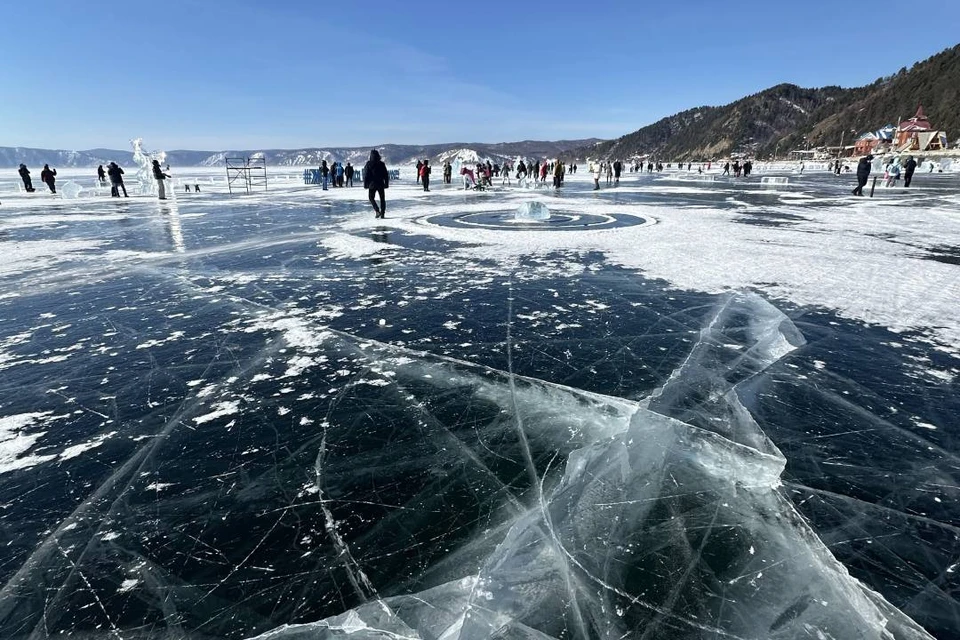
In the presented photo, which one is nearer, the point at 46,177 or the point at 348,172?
the point at 46,177

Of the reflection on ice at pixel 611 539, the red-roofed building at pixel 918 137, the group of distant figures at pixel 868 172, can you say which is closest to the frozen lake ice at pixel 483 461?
the reflection on ice at pixel 611 539

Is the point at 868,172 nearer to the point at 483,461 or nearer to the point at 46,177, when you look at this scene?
the point at 483,461

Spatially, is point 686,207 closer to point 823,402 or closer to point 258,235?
point 258,235

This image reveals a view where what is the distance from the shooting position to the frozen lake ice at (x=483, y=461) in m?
1.91

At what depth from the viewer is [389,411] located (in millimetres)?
3318

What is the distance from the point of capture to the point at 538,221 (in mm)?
13430

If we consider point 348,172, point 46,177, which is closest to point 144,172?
point 46,177

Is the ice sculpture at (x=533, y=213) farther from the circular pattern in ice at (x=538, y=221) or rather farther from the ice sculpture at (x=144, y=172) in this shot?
the ice sculpture at (x=144, y=172)

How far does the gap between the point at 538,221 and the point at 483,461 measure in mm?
11375

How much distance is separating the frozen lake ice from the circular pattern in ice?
615 cm

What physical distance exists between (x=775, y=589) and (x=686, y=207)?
16976 mm

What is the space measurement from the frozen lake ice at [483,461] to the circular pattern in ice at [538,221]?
6154mm

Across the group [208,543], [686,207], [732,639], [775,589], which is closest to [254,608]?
[208,543]

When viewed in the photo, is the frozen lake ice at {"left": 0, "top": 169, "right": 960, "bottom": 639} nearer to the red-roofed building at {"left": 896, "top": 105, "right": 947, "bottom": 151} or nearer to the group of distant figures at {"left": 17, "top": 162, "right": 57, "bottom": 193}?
the group of distant figures at {"left": 17, "top": 162, "right": 57, "bottom": 193}
